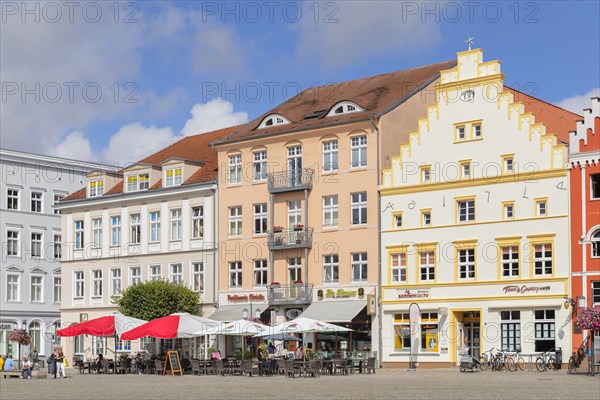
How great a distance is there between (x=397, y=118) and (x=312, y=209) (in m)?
6.25

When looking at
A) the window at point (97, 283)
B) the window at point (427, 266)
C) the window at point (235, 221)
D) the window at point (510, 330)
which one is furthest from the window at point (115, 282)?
the window at point (510, 330)

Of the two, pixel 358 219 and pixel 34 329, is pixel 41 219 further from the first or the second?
pixel 358 219

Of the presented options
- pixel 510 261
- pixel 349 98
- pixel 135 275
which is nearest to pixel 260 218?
pixel 349 98

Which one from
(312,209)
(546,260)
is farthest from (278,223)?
(546,260)

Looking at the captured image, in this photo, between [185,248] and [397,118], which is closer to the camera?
[397,118]

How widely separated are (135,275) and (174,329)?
18670 millimetres

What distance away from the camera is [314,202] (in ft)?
188

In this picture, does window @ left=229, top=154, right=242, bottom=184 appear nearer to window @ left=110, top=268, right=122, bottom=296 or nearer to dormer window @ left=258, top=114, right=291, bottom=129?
dormer window @ left=258, top=114, right=291, bottom=129

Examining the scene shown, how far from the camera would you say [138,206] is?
65.0 metres

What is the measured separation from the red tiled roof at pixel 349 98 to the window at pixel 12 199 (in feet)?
71.4

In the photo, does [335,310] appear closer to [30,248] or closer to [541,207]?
[541,207]

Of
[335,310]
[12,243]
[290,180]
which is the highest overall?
[290,180]

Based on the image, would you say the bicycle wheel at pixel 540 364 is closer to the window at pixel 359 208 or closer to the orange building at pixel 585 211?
the orange building at pixel 585 211

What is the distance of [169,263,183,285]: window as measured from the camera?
62.8 m
